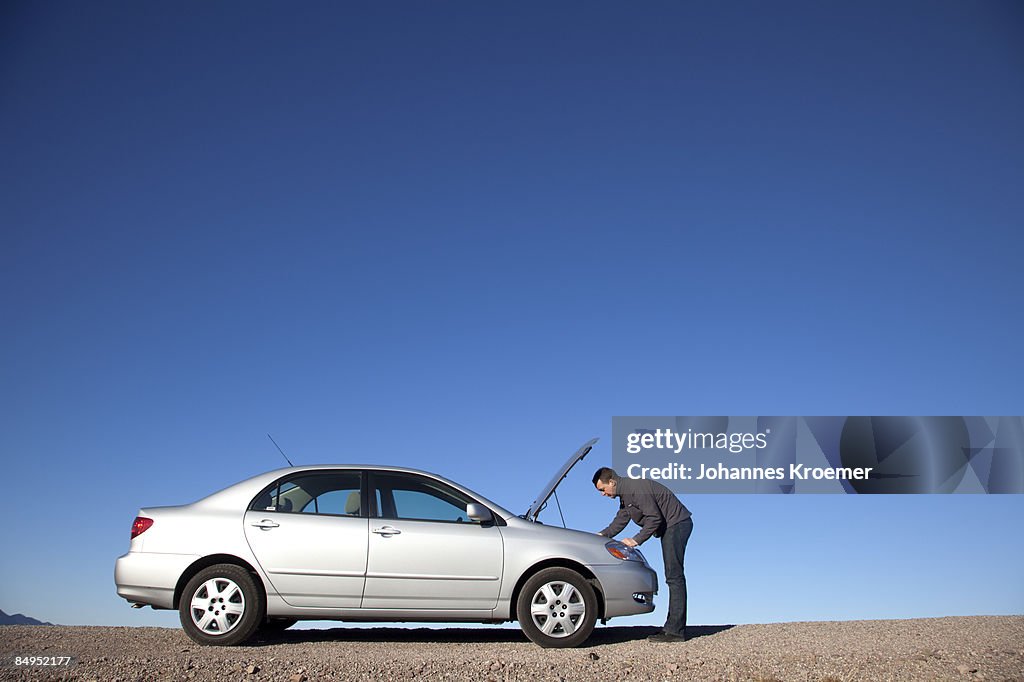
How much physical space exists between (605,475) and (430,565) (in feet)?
7.30

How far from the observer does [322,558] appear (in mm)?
8648

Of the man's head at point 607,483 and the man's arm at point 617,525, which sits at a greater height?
the man's head at point 607,483

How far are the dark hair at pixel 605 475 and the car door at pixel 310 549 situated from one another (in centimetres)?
258

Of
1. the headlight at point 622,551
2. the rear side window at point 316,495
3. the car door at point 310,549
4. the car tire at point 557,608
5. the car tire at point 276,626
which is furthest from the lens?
the car tire at point 276,626

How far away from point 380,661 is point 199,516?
2.46 m

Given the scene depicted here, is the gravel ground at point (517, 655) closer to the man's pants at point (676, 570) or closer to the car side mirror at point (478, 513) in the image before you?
the man's pants at point (676, 570)

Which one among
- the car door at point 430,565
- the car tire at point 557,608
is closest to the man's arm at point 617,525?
the car tire at point 557,608

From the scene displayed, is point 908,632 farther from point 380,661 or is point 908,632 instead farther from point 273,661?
point 273,661

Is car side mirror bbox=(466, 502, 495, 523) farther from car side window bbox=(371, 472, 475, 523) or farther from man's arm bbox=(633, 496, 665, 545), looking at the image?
man's arm bbox=(633, 496, 665, 545)

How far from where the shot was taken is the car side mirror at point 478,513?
8.70 metres

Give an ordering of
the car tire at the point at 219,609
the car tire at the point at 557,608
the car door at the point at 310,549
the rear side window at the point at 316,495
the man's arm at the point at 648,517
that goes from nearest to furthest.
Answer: the car tire at the point at 219,609
the car door at the point at 310,549
the car tire at the point at 557,608
the rear side window at the point at 316,495
the man's arm at the point at 648,517

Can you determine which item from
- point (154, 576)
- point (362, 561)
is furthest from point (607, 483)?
point (154, 576)

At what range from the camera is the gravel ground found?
709 centimetres

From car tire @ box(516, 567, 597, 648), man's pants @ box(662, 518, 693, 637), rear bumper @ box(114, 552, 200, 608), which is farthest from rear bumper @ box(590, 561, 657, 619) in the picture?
rear bumper @ box(114, 552, 200, 608)
